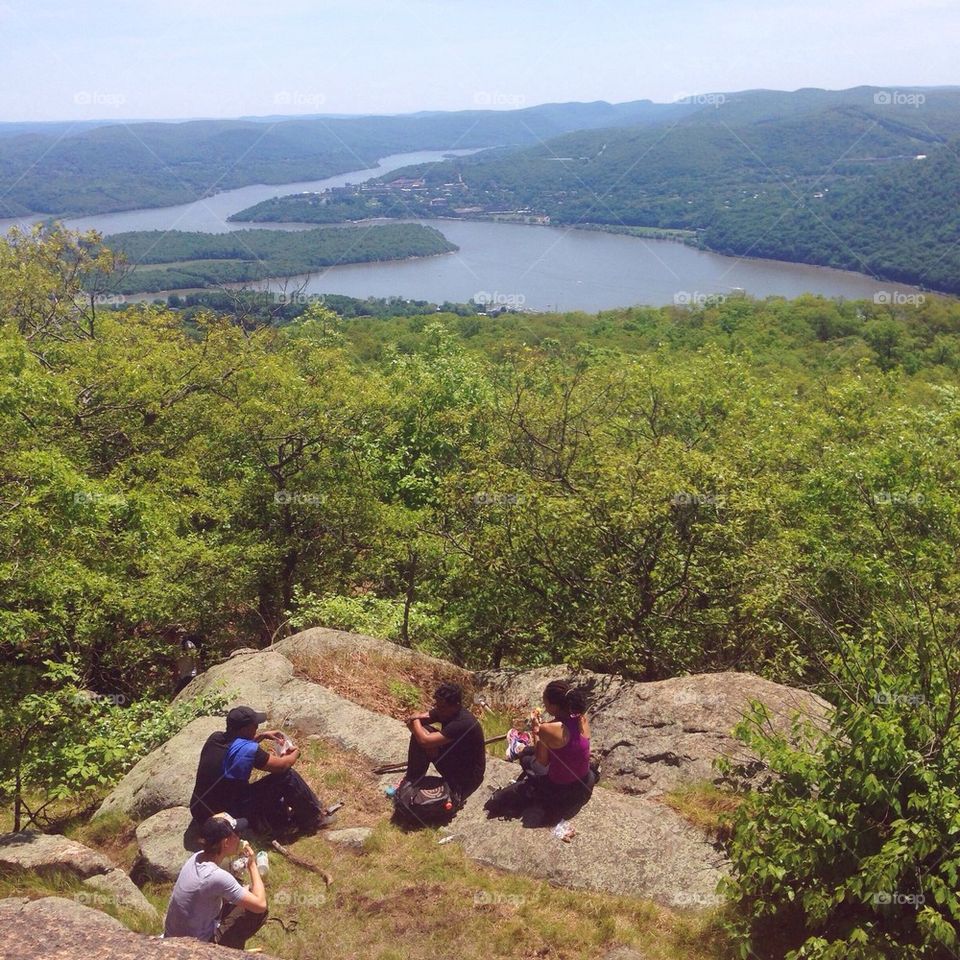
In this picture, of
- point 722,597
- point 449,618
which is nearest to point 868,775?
point 722,597

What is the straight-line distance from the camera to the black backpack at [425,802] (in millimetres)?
8078

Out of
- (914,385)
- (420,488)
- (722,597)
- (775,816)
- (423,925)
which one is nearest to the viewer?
(775,816)

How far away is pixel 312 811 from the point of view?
320 inches

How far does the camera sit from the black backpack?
8.08 m

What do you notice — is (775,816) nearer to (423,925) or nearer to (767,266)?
(423,925)

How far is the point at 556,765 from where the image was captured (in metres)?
7.89

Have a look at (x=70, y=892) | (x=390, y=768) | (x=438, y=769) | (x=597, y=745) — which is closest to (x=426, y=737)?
(x=438, y=769)

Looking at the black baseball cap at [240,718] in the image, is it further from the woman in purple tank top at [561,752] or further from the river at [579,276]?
the river at [579,276]

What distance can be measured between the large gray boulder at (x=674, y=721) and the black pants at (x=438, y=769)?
1.76 metres

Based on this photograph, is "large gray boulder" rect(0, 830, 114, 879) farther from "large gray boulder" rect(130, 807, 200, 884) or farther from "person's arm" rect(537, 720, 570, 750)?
"person's arm" rect(537, 720, 570, 750)

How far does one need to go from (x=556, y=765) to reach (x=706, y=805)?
151 centimetres

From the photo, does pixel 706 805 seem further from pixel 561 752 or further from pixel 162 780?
pixel 162 780

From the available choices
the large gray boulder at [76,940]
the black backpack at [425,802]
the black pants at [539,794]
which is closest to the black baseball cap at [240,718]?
the black backpack at [425,802]

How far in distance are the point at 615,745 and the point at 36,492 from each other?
24.4 ft
